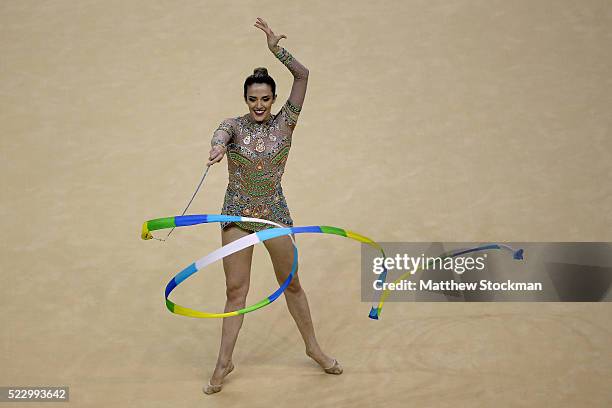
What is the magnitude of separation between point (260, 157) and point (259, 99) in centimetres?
31

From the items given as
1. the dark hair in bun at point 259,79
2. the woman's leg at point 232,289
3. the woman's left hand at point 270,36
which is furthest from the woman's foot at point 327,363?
the woman's left hand at point 270,36

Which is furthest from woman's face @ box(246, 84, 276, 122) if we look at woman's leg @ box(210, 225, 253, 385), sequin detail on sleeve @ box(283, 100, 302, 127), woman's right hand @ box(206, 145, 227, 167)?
woman's leg @ box(210, 225, 253, 385)

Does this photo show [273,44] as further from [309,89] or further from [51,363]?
[309,89]

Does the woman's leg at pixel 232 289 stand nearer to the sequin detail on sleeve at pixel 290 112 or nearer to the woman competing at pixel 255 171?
the woman competing at pixel 255 171

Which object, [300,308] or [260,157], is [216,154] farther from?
[300,308]

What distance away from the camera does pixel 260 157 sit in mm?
5820

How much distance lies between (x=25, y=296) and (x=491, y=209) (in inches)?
137

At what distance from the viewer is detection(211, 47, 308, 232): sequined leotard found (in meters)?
Answer: 5.82

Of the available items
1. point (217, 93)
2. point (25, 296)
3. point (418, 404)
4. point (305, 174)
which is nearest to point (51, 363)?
point (25, 296)

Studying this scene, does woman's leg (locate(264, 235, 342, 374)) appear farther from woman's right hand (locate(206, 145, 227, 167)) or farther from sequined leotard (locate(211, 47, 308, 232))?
woman's right hand (locate(206, 145, 227, 167))

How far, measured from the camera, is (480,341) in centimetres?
653

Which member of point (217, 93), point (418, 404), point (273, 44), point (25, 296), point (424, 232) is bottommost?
point (418, 404)

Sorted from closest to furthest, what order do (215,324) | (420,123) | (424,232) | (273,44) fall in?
1. (273,44)
2. (215,324)
3. (424,232)
4. (420,123)

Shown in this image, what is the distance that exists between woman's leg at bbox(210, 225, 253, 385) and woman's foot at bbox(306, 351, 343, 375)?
0.49 meters
